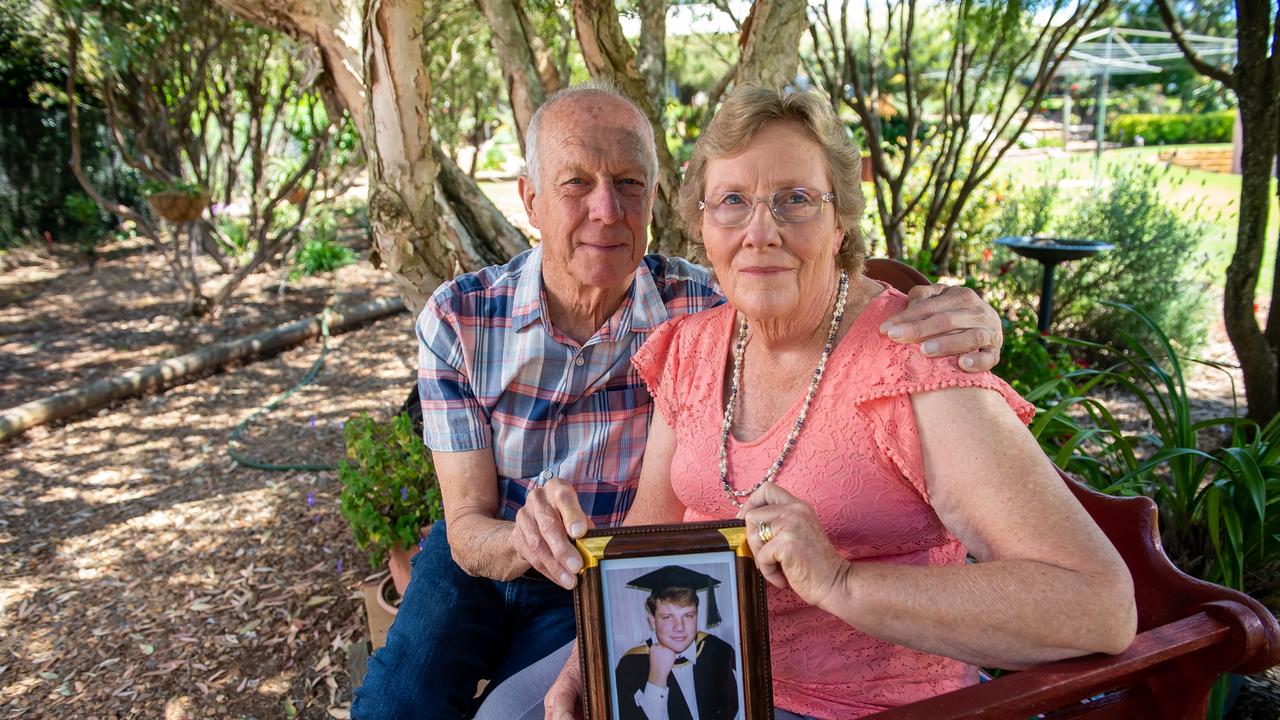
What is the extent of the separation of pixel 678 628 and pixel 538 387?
3.55 ft

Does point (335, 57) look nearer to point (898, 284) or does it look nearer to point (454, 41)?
point (898, 284)

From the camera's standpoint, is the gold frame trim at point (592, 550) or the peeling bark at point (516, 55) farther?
the peeling bark at point (516, 55)

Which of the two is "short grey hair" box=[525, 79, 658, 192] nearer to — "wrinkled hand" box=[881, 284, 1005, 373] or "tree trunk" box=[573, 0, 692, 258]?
"wrinkled hand" box=[881, 284, 1005, 373]

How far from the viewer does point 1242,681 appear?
2361mm

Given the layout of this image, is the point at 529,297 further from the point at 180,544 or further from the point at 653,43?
the point at 180,544

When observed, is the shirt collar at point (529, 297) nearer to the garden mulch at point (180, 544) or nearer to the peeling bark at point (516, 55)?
the peeling bark at point (516, 55)

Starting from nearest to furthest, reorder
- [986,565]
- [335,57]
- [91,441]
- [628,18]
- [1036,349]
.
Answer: [986,565]
[335,57]
[1036,349]
[628,18]
[91,441]

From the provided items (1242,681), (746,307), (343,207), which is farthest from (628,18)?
(343,207)

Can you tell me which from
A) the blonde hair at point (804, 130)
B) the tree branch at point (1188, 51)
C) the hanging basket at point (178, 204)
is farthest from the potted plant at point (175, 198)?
the tree branch at point (1188, 51)

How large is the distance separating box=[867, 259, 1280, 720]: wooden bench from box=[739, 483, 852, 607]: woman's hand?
21 centimetres

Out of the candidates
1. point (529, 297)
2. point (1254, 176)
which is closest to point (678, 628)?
point (529, 297)

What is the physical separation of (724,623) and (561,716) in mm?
495

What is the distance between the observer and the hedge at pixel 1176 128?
961 inches

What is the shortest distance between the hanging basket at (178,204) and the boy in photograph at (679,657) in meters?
7.81
